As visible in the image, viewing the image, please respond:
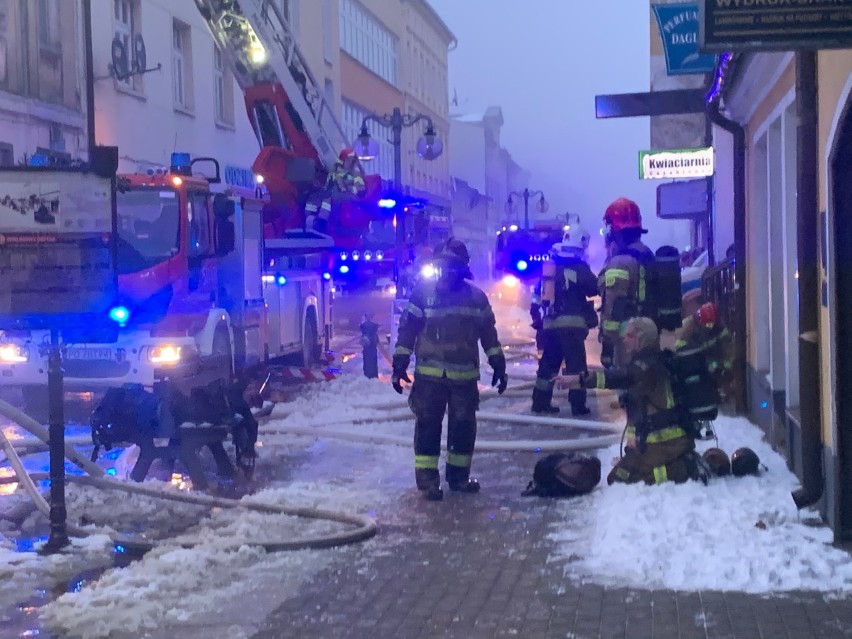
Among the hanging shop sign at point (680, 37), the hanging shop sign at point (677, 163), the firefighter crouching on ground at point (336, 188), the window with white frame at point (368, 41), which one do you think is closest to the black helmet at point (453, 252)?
the hanging shop sign at point (680, 37)

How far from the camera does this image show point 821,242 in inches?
283

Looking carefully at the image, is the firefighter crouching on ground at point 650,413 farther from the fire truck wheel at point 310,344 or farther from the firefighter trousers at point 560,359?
the fire truck wheel at point 310,344

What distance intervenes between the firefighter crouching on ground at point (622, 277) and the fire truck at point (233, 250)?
3.81 metres

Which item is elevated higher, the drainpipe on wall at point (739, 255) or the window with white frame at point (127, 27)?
the window with white frame at point (127, 27)

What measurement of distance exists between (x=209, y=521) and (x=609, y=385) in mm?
2709

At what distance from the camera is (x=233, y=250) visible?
1525cm

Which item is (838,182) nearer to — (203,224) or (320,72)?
(203,224)

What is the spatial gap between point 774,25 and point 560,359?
7.33m

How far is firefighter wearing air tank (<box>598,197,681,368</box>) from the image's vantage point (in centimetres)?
1026

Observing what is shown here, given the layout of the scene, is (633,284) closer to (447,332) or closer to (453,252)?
(453,252)

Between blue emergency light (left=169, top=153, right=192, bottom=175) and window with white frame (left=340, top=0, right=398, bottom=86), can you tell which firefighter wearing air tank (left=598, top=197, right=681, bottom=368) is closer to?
blue emergency light (left=169, top=153, right=192, bottom=175)

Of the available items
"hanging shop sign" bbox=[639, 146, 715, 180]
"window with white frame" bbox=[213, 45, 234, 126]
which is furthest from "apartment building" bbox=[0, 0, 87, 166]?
"hanging shop sign" bbox=[639, 146, 715, 180]

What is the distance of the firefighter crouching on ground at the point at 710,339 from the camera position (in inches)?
347

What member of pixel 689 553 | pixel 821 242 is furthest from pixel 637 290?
pixel 689 553
